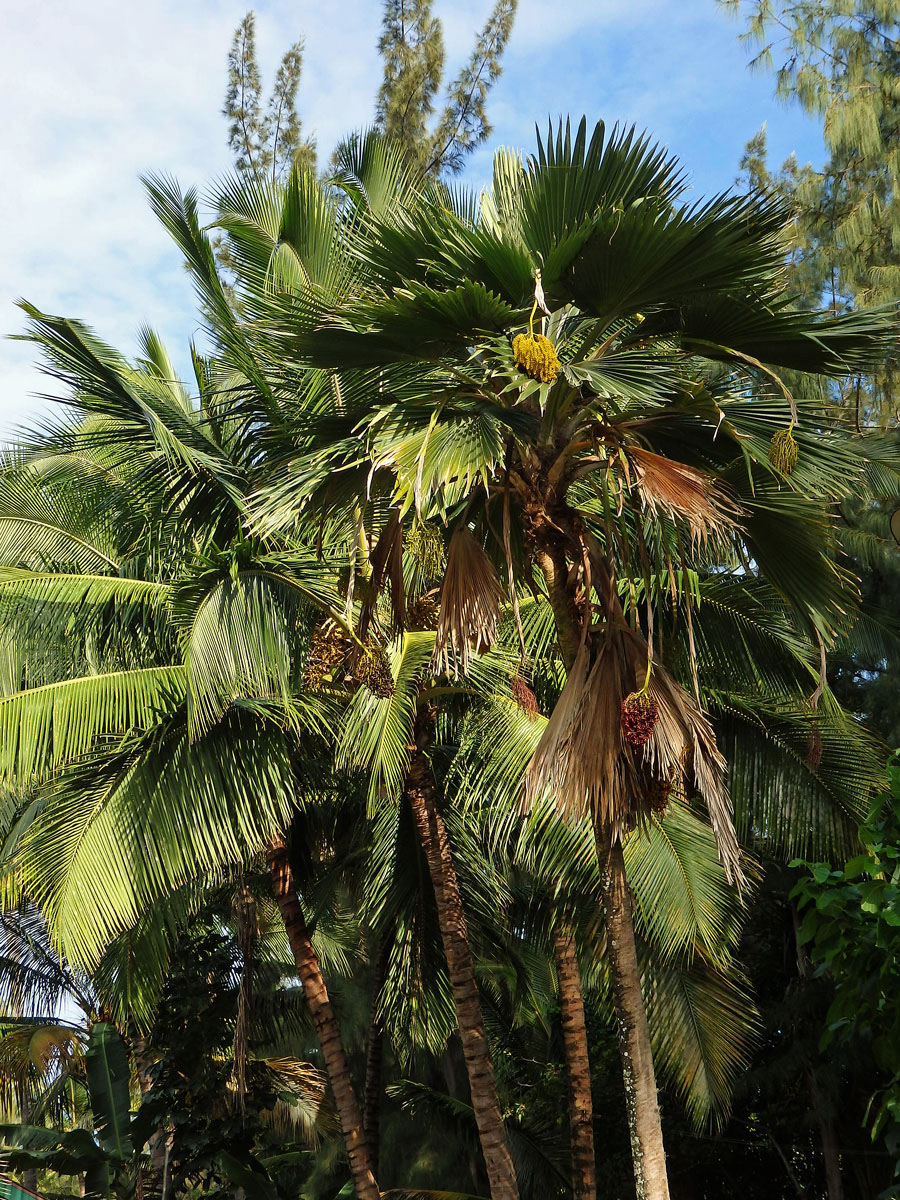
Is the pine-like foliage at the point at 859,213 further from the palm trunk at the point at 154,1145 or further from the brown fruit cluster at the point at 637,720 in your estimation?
the palm trunk at the point at 154,1145

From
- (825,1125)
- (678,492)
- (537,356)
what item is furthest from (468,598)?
(825,1125)

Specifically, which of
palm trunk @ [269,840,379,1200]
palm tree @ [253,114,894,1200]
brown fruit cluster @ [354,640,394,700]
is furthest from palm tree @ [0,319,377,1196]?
palm tree @ [253,114,894,1200]

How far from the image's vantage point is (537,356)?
14.2 ft

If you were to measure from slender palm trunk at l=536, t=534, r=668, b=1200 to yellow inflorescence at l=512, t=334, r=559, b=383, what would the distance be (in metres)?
1.14

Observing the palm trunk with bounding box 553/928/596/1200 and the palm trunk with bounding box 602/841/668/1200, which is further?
the palm trunk with bounding box 553/928/596/1200

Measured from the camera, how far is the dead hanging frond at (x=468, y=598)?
17.0ft

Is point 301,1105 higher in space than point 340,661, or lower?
lower

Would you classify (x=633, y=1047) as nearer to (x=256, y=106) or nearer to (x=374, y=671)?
(x=374, y=671)

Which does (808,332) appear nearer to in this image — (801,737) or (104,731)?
(801,737)

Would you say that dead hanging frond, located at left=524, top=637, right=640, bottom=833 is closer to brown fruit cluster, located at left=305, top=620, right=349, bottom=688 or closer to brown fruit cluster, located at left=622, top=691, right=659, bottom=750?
brown fruit cluster, located at left=622, top=691, right=659, bottom=750

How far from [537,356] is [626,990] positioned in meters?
3.01

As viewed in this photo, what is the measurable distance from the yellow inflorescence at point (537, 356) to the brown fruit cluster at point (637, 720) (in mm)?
1334

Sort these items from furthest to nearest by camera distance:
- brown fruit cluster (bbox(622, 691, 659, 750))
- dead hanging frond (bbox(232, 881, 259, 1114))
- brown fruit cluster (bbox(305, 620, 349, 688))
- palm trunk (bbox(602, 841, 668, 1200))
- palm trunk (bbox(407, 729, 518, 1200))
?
dead hanging frond (bbox(232, 881, 259, 1114)) → palm trunk (bbox(407, 729, 518, 1200)) → brown fruit cluster (bbox(305, 620, 349, 688)) → palm trunk (bbox(602, 841, 668, 1200)) → brown fruit cluster (bbox(622, 691, 659, 750))

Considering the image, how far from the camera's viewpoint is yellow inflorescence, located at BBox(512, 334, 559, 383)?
432 cm
